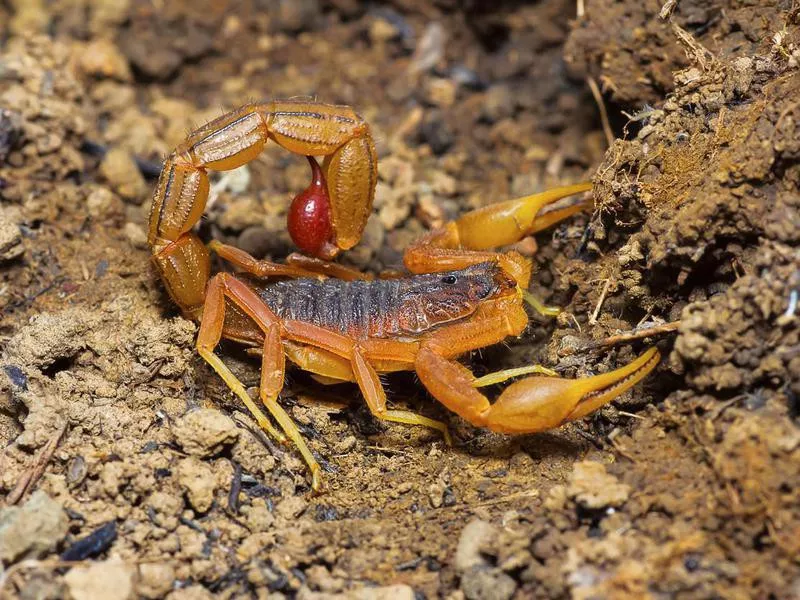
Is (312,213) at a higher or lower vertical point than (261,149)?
lower

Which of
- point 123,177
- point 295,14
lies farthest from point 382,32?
point 123,177

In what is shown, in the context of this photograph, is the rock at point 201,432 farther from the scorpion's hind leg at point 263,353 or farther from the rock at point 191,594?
the rock at point 191,594

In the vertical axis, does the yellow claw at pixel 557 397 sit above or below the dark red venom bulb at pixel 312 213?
below

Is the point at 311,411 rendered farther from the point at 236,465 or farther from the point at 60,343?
the point at 60,343

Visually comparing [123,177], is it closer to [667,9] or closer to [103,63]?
[103,63]

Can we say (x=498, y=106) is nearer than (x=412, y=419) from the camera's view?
No

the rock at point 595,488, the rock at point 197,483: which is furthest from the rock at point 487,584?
the rock at point 197,483

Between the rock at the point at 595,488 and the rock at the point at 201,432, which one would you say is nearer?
the rock at the point at 595,488
